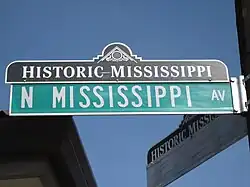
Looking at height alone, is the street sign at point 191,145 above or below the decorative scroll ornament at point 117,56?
below

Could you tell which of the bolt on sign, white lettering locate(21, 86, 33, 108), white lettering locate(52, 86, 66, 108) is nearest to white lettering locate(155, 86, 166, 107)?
the bolt on sign

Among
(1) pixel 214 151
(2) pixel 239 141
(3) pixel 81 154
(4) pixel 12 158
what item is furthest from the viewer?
(3) pixel 81 154

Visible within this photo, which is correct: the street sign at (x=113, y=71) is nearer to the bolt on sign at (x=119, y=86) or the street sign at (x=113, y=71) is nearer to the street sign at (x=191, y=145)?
the bolt on sign at (x=119, y=86)

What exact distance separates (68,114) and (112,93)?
1.01 ft

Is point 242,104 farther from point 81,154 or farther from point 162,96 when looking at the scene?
point 81,154

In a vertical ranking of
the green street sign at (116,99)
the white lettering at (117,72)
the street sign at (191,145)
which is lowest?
the street sign at (191,145)

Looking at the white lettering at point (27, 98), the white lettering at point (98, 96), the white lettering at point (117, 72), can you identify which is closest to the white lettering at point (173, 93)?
the white lettering at point (117, 72)

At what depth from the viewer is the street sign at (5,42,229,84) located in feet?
12.1

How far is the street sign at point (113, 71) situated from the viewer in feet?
12.1

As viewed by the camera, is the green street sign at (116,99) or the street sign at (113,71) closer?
the green street sign at (116,99)

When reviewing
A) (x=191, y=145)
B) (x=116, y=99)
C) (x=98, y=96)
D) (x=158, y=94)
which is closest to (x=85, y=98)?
(x=98, y=96)

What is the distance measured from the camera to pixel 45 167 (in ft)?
14.6

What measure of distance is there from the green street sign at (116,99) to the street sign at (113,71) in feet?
0.15

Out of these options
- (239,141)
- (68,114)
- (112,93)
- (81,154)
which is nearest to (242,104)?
(239,141)
